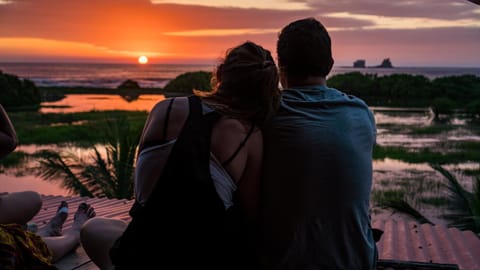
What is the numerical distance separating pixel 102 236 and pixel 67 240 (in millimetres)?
927

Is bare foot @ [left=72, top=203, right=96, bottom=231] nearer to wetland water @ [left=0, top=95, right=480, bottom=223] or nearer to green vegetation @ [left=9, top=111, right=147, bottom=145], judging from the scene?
wetland water @ [left=0, top=95, right=480, bottom=223]

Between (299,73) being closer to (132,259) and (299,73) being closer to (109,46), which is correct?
(132,259)

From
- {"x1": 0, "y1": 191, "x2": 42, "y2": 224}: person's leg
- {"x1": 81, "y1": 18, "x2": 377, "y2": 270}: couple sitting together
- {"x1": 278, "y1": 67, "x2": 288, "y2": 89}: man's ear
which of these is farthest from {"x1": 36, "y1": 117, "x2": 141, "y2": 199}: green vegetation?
{"x1": 81, "y1": 18, "x2": 377, "y2": 270}: couple sitting together

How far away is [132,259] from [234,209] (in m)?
0.38

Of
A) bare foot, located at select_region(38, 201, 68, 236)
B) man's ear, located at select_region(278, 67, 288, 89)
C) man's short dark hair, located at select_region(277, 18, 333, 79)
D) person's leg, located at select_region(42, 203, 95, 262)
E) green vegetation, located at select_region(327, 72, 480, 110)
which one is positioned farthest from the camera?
green vegetation, located at select_region(327, 72, 480, 110)

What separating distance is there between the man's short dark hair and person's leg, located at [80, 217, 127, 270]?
37.5 inches

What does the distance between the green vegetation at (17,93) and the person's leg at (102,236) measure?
99.8 feet

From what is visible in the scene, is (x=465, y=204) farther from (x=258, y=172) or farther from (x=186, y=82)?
(x=186, y=82)

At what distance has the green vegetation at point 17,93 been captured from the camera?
3166 cm

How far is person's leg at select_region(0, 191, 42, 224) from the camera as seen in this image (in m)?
3.24

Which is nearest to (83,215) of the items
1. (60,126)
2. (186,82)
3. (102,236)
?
(102,236)

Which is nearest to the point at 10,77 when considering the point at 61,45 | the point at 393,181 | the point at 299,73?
the point at 61,45

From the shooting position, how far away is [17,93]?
33031mm

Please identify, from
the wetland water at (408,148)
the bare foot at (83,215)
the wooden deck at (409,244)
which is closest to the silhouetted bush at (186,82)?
the wetland water at (408,148)
